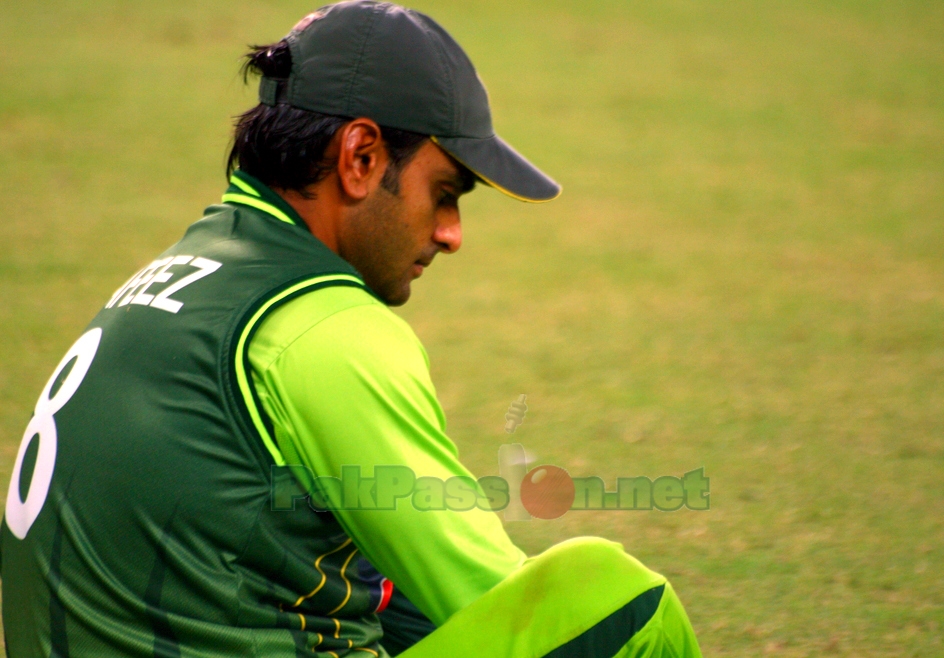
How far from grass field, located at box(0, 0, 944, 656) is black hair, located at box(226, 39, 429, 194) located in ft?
4.83

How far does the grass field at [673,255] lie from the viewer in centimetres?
312

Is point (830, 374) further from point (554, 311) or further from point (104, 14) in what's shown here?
point (104, 14)

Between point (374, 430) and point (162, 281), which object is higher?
point (162, 281)

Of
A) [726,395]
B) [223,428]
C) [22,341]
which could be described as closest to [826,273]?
[726,395]

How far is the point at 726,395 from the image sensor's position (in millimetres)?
4145

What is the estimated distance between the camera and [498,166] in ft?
5.24

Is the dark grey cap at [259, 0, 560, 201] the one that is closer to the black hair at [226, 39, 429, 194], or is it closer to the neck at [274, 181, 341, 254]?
the black hair at [226, 39, 429, 194]

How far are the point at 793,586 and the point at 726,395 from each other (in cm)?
142

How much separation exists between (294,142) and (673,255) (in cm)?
453

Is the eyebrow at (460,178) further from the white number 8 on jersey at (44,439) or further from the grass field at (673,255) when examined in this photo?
the grass field at (673,255)

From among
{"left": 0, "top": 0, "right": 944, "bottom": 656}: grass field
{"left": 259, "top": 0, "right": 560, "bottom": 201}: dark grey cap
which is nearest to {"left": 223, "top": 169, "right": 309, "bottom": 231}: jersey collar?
{"left": 259, "top": 0, "right": 560, "bottom": 201}: dark grey cap

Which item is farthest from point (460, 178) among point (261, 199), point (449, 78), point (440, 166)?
point (261, 199)

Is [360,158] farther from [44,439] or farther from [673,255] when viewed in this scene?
[673,255]

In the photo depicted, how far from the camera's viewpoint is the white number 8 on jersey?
142 centimetres
